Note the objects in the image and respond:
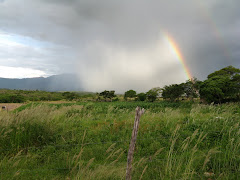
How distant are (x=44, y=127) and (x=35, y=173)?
95.2 inches

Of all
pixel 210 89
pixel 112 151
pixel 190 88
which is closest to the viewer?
pixel 112 151

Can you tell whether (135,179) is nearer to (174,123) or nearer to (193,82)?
(174,123)

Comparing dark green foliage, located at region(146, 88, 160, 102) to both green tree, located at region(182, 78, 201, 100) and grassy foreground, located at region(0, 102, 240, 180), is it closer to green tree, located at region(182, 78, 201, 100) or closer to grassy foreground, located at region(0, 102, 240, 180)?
green tree, located at region(182, 78, 201, 100)

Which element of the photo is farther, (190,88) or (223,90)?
(190,88)

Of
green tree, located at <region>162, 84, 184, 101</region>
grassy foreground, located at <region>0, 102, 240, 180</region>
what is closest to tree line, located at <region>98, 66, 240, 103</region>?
green tree, located at <region>162, 84, 184, 101</region>

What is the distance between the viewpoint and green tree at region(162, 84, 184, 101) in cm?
4097

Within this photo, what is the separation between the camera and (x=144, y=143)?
6.12m

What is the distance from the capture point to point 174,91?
4144 cm

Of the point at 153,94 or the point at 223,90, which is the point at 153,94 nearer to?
the point at 153,94

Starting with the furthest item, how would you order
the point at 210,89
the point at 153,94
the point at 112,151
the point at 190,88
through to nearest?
the point at 153,94 → the point at 190,88 → the point at 210,89 → the point at 112,151

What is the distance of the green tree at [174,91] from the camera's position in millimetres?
40969

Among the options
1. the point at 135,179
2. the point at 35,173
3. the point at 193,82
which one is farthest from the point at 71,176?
the point at 193,82

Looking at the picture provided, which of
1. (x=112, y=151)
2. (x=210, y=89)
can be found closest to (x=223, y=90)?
(x=210, y=89)

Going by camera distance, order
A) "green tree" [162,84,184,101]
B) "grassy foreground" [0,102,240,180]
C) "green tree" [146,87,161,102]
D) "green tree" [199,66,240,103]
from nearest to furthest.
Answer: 1. "grassy foreground" [0,102,240,180]
2. "green tree" [199,66,240,103]
3. "green tree" [162,84,184,101]
4. "green tree" [146,87,161,102]
